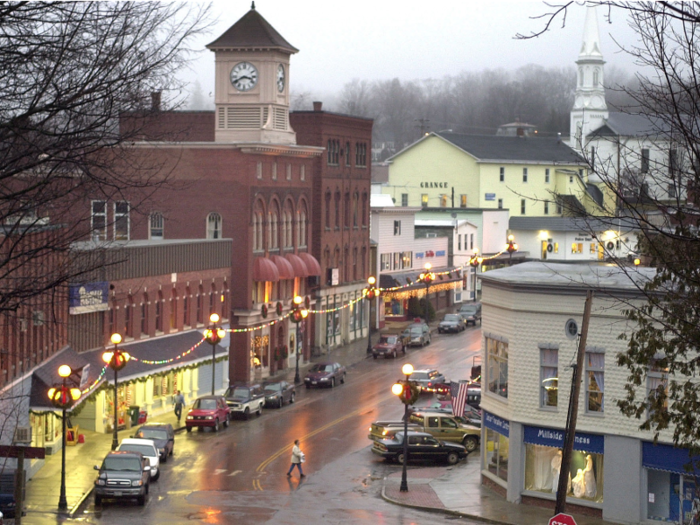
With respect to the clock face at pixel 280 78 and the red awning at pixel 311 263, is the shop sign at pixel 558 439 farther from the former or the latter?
the red awning at pixel 311 263

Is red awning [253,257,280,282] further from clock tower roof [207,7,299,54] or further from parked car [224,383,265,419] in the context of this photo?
clock tower roof [207,7,299,54]

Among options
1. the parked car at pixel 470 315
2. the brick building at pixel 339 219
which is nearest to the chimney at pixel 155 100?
the brick building at pixel 339 219

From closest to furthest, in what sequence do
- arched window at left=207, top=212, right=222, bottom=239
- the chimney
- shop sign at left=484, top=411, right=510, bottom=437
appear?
the chimney → shop sign at left=484, top=411, right=510, bottom=437 → arched window at left=207, top=212, right=222, bottom=239

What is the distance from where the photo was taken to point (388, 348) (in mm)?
72188

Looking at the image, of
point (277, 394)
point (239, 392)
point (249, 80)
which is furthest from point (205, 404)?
point (249, 80)

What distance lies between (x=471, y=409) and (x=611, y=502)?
17971 millimetres

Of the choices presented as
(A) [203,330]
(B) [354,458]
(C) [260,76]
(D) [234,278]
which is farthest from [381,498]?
(C) [260,76]

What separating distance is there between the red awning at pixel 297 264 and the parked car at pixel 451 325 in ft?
54.9

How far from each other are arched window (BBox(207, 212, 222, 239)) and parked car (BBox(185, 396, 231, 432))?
14627mm

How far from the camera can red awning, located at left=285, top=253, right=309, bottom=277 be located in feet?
225

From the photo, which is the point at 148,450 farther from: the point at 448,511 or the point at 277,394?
the point at 277,394

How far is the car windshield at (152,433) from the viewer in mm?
43188

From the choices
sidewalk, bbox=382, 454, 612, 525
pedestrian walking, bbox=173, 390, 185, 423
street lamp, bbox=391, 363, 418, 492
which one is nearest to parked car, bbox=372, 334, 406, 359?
pedestrian walking, bbox=173, 390, 185, 423

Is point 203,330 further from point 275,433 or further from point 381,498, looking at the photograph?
point 381,498
